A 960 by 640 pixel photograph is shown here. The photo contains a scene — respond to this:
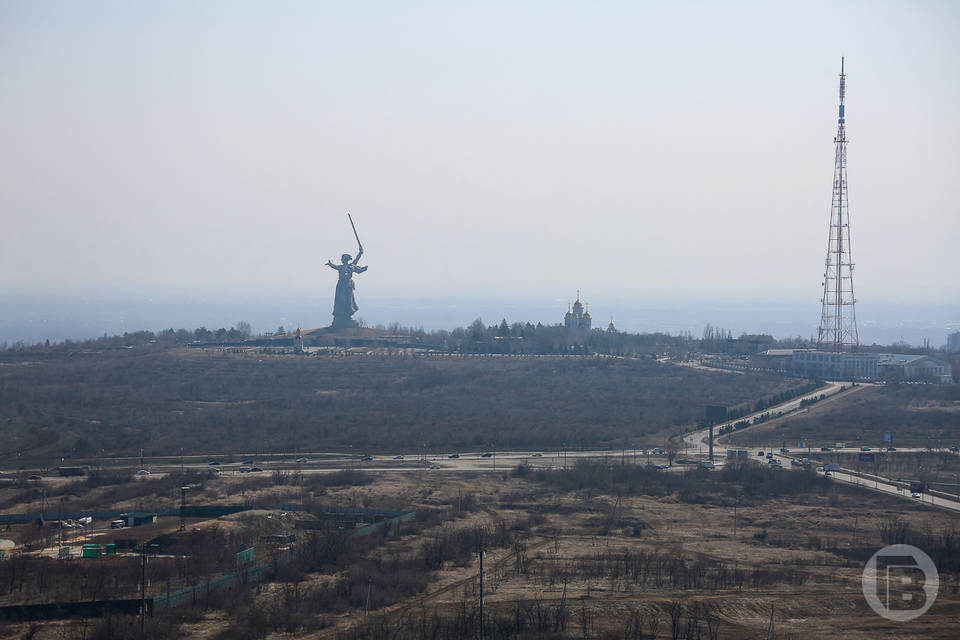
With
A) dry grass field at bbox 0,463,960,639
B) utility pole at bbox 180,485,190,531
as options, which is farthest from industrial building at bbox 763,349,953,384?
utility pole at bbox 180,485,190,531

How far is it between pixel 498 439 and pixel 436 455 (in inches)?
227

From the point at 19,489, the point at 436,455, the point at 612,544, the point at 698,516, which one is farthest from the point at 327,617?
the point at 436,455

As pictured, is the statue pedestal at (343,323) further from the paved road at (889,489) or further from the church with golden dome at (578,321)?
the paved road at (889,489)

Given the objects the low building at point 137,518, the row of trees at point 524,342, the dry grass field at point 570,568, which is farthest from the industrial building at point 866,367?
the low building at point 137,518

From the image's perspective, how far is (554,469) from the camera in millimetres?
48250

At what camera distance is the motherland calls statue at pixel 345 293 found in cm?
10419

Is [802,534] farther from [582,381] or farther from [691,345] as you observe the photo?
[691,345]
